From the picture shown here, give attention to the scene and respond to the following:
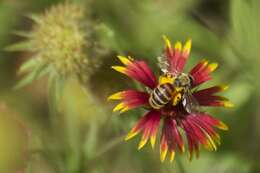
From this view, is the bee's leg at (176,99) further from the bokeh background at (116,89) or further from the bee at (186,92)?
the bokeh background at (116,89)

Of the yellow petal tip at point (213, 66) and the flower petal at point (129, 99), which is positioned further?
the yellow petal tip at point (213, 66)

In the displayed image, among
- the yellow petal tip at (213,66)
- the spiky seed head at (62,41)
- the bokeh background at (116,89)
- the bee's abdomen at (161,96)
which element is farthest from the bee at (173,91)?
the spiky seed head at (62,41)

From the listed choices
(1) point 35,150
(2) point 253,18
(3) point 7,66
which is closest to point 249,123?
(2) point 253,18

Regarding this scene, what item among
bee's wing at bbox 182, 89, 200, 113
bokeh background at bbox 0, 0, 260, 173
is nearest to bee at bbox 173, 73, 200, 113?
bee's wing at bbox 182, 89, 200, 113

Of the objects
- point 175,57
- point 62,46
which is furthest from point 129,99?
point 62,46

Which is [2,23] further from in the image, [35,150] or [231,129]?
[231,129]
